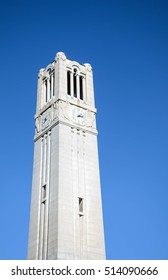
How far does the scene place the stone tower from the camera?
3553 centimetres

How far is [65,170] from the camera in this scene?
127ft

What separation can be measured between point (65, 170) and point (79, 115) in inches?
340

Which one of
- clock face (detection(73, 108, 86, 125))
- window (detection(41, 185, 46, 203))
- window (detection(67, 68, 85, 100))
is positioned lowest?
window (detection(41, 185, 46, 203))

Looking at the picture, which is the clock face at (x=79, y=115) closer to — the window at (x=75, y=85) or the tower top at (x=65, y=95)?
the tower top at (x=65, y=95)

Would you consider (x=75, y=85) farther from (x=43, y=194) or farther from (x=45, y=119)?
(x=43, y=194)

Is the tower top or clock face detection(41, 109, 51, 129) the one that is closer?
the tower top

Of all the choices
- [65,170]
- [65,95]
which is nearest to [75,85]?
[65,95]

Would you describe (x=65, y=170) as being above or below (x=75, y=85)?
below

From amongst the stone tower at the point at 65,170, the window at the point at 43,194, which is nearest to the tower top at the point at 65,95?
the stone tower at the point at 65,170

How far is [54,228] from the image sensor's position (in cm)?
3497

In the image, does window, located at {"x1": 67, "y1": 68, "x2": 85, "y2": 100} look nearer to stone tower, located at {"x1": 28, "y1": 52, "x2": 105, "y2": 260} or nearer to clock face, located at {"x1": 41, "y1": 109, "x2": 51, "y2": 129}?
stone tower, located at {"x1": 28, "y1": 52, "x2": 105, "y2": 260}

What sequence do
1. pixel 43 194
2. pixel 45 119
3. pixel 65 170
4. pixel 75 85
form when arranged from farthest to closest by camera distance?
1. pixel 75 85
2. pixel 45 119
3. pixel 43 194
4. pixel 65 170

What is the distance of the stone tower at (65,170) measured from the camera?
3553 centimetres

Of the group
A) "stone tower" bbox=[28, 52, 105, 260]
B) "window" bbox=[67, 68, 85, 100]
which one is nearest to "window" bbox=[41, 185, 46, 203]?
"stone tower" bbox=[28, 52, 105, 260]
